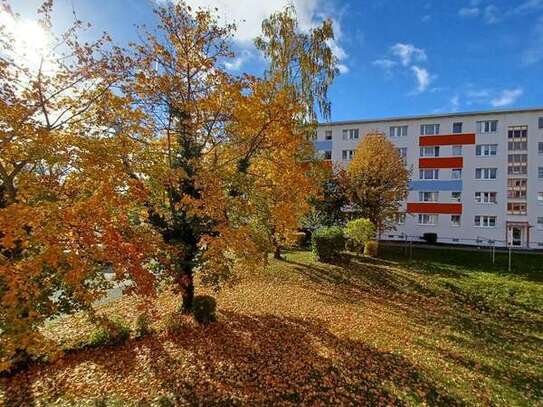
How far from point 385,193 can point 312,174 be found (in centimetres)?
1014

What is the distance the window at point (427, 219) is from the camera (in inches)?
1443

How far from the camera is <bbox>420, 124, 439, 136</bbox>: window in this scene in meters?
36.7

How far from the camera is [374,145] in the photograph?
2459cm

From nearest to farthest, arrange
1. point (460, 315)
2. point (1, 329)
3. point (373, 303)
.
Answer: point (1, 329)
point (460, 315)
point (373, 303)

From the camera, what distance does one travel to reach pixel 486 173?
1366 inches

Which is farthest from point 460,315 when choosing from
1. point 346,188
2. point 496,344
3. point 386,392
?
point 346,188

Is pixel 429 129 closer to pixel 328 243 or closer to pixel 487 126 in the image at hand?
pixel 487 126

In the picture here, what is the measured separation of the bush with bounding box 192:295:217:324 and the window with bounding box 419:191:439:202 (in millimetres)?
33136

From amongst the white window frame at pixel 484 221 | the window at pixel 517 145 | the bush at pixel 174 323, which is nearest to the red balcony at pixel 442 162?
the window at pixel 517 145

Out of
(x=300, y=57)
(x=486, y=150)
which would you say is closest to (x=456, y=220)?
(x=486, y=150)

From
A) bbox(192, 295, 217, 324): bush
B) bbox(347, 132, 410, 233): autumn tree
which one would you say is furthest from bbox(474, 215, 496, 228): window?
bbox(192, 295, 217, 324): bush

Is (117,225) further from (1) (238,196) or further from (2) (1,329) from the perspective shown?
(1) (238,196)

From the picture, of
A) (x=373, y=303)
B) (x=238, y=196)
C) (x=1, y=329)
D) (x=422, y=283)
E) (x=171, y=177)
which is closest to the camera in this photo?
(x=1, y=329)

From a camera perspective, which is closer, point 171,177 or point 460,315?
point 171,177
